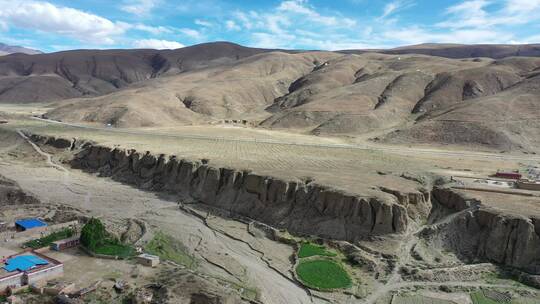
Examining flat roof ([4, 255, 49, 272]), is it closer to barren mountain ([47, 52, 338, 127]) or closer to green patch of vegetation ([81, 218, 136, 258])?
green patch of vegetation ([81, 218, 136, 258])

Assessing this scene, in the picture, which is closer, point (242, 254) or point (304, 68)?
point (242, 254)

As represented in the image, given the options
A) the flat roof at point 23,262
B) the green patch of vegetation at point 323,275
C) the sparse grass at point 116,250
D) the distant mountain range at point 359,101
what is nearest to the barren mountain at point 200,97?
the distant mountain range at point 359,101

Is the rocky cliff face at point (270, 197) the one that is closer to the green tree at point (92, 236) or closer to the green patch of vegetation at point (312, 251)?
the green patch of vegetation at point (312, 251)

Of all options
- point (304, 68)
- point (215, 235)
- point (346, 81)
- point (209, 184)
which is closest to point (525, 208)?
point (215, 235)

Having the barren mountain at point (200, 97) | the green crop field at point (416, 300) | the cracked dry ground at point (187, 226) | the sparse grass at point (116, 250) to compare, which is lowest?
the cracked dry ground at point (187, 226)

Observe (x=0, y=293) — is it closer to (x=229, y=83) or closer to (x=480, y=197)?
(x=480, y=197)

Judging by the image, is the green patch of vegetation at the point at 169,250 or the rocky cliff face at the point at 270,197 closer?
the green patch of vegetation at the point at 169,250
